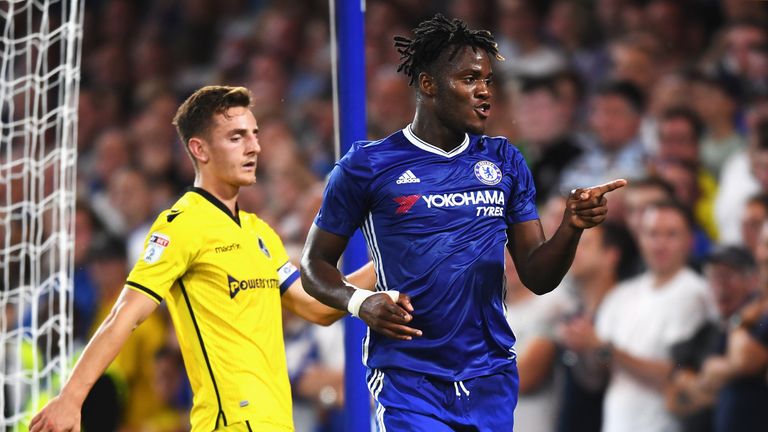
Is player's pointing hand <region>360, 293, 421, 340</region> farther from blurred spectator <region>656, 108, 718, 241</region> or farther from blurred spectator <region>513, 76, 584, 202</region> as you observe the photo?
blurred spectator <region>513, 76, 584, 202</region>

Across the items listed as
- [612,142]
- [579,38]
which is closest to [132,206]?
[579,38]

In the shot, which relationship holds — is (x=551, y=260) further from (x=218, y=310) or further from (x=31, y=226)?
(x=31, y=226)

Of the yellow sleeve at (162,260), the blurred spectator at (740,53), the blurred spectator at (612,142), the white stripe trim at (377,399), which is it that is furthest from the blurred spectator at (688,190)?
the yellow sleeve at (162,260)

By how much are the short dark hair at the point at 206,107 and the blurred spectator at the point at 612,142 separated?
306cm

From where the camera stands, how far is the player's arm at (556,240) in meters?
3.27

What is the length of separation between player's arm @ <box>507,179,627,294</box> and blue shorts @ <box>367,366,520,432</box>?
0.33m

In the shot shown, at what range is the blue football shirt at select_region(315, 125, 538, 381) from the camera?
3.45m

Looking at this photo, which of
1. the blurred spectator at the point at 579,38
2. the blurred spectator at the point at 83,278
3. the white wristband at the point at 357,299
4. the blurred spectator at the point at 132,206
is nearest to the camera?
the white wristband at the point at 357,299

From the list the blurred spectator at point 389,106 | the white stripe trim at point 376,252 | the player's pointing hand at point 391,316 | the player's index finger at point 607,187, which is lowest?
the player's pointing hand at point 391,316

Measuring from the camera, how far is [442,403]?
3422 mm

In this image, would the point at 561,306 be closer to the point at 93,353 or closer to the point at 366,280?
the point at 366,280

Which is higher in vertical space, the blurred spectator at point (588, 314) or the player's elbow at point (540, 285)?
the player's elbow at point (540, 285)

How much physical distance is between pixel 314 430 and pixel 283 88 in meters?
3.15

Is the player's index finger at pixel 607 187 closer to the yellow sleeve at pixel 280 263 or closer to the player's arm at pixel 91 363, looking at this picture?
the yellow sleeve at pixel 280 263
